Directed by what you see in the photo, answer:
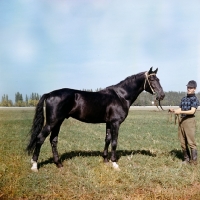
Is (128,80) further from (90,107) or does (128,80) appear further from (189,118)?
(189,118)

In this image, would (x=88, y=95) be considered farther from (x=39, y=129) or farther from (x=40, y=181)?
(x=40, y=181)

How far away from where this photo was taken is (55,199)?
4.16 metres

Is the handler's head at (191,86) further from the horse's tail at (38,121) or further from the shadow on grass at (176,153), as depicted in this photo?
the horse's tail at (38,121)

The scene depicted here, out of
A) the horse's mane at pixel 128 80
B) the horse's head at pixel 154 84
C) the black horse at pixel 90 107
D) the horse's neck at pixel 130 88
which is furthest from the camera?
the horse's mane at pixel 128 80

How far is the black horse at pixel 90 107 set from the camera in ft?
19.6

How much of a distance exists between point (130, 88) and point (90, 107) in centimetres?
147

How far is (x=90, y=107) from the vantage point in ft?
21.1

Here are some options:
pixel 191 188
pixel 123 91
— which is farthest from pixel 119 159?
pixel 191 188

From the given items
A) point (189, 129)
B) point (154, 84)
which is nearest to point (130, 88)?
point (154, 84)

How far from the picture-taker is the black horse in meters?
5.98

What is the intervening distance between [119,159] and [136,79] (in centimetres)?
258

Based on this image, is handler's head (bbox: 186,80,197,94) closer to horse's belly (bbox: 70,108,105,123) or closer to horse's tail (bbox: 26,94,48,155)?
horse's belly (bbox: 70,108,105,123)

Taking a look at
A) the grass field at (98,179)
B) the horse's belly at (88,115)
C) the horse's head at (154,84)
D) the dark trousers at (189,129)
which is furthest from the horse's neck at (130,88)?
the grass field at (98,179)

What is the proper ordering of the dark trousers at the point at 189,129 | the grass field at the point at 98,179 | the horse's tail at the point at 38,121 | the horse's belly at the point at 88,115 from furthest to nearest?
the dark trousers at the point at 189,129
the horse's belly at the point at 88,115
the horse's tail at the point at 38,121
the grass field at the point at 98,179
